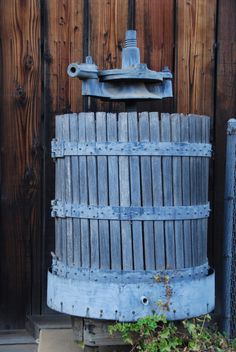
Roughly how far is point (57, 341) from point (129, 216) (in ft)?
3.79

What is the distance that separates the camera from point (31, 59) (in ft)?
12.5

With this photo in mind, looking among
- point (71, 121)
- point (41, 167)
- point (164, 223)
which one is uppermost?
point (71, 121)

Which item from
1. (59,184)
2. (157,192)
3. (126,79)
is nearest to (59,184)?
(59,184)

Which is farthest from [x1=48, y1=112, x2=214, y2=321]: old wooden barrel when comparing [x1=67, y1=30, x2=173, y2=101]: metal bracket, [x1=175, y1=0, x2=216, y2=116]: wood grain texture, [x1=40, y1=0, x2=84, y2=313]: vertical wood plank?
[x1=175, y1=0, x2=216, y2=116]: wood grain texture

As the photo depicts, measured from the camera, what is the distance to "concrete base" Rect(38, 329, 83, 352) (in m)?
3.35

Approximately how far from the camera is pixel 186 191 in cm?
299

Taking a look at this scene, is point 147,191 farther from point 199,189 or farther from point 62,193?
point 62,193

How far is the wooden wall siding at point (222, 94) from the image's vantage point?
395 cm

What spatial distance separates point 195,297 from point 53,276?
0.82 metres

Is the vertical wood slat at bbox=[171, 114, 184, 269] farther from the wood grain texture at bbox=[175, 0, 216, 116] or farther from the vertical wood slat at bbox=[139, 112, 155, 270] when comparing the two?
the wood grain texture at bbox=[175, 0, 216, 116]

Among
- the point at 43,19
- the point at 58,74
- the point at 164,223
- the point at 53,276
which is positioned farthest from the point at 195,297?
the point at 43,19

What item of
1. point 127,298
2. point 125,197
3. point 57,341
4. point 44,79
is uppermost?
point 44,79

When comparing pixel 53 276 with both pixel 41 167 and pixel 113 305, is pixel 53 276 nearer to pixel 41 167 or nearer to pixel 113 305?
pixel 113 305

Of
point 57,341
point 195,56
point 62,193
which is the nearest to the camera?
point 62,193
